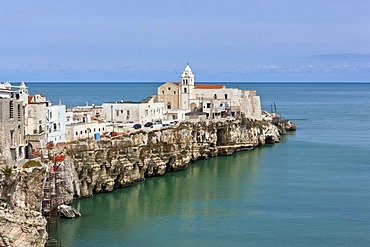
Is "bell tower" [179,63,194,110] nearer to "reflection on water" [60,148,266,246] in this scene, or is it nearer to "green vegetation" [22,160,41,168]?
"reflection on water" [60,148,266,246]

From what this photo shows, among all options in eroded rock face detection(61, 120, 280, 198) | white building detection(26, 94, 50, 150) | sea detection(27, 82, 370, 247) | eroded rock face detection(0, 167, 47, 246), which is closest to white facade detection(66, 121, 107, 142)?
eroded rock face detection(61, 120, 280, 198)

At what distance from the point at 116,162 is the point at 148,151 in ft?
21.7

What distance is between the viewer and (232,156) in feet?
258

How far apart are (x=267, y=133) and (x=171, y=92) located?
14.4 metres

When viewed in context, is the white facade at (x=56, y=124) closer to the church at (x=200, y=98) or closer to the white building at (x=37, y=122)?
the white building at (x=37, y=122)

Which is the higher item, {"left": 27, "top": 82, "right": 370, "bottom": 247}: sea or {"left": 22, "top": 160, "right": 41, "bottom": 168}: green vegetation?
{"left": 22, "top": 160, "right": 41, "bottom": 168}: green vegetation

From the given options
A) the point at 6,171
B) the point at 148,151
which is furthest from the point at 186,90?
the point at 6,171

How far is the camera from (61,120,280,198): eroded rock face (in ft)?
169

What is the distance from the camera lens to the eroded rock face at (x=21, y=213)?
33.7 metres

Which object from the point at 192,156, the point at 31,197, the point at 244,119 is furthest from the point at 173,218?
the point at 244,119

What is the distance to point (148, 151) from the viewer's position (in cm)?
6162

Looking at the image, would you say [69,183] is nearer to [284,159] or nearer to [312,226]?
[312,226]

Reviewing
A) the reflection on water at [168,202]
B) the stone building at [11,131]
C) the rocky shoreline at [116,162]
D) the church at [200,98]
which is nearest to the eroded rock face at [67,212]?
the reflection on water at [168,202]

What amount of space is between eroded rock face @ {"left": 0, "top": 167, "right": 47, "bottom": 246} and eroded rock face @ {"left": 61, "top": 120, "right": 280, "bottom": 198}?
23.3ft
